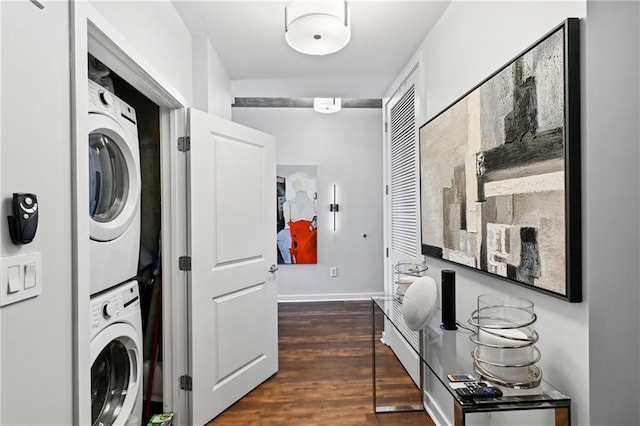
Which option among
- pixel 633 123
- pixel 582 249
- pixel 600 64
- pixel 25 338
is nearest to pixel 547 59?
pixel 600 64

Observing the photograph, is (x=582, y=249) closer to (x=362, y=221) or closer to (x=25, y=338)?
(x=25, y=338)

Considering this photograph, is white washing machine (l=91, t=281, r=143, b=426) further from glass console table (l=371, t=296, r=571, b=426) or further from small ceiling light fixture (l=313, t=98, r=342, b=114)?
small ceiling light fixture (l=313, t=98, r=342, b=114)

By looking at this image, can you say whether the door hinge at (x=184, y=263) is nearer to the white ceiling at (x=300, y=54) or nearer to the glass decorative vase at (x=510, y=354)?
the white ceiling at (x=300, y=54)

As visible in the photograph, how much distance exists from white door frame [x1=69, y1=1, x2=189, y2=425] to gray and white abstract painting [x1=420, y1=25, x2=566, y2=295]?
1.48 meters

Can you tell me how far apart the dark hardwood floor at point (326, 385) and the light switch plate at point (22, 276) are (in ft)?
5.28

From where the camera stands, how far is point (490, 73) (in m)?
1.49

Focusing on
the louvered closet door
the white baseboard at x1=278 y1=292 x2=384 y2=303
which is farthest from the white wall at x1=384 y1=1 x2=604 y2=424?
the white baseboard at x1=278 y1=292 x2=384 y2=303

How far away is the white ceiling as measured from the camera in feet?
6.49

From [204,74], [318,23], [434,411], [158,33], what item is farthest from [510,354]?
[204,74]

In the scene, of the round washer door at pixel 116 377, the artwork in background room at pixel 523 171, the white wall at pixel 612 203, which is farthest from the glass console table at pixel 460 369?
the round washer door at pixel 116 377

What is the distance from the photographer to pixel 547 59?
109 cm

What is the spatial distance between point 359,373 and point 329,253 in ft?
7.51

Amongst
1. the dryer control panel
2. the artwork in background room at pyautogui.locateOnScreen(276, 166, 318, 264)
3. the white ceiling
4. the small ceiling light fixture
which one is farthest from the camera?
the artwork in background room at pyautogui.locateOnScreen(276, 166, 318, 264)

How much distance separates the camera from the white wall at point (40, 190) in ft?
2.81
